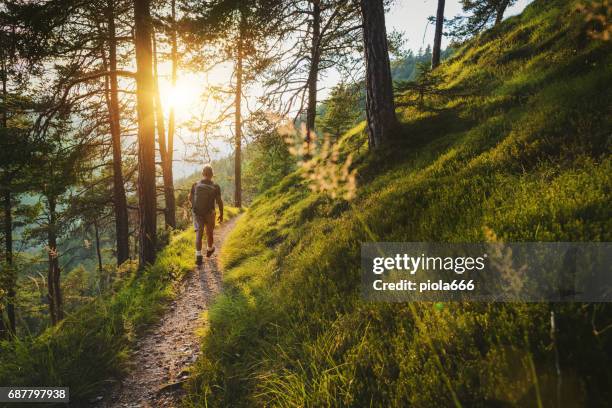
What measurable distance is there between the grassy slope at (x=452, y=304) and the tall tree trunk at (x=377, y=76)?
0.66 meters

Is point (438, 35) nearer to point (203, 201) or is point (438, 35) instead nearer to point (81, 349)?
point (203, 201)

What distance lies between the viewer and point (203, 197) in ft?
26.9

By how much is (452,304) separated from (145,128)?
26.8ft

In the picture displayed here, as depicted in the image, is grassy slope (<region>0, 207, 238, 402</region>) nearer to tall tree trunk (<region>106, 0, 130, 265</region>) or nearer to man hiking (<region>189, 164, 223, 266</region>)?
man hiking (<region>189, 164, 223, 266</region>)

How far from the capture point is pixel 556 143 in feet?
12.5

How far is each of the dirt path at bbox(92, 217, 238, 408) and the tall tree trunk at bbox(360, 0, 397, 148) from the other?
5226 mm

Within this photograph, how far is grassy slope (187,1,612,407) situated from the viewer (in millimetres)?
1903

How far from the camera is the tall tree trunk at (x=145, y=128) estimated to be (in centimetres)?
751

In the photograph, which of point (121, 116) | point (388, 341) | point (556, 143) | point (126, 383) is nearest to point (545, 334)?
point (388, 341)

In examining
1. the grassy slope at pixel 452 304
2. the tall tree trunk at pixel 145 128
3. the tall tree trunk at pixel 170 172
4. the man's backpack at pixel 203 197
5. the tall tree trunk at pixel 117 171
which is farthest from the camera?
the tall tree trunk at pixel 170 172

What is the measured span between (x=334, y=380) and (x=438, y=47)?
2118 centimetres

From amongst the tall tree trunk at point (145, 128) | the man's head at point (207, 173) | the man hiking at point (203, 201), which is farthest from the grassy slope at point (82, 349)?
the man's head at point (207, 173)

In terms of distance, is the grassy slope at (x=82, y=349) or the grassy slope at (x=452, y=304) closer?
the grassy slope at (x=452, y=304)

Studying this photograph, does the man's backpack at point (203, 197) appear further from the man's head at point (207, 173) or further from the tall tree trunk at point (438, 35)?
the tall tree trunk at point (438, 35)
